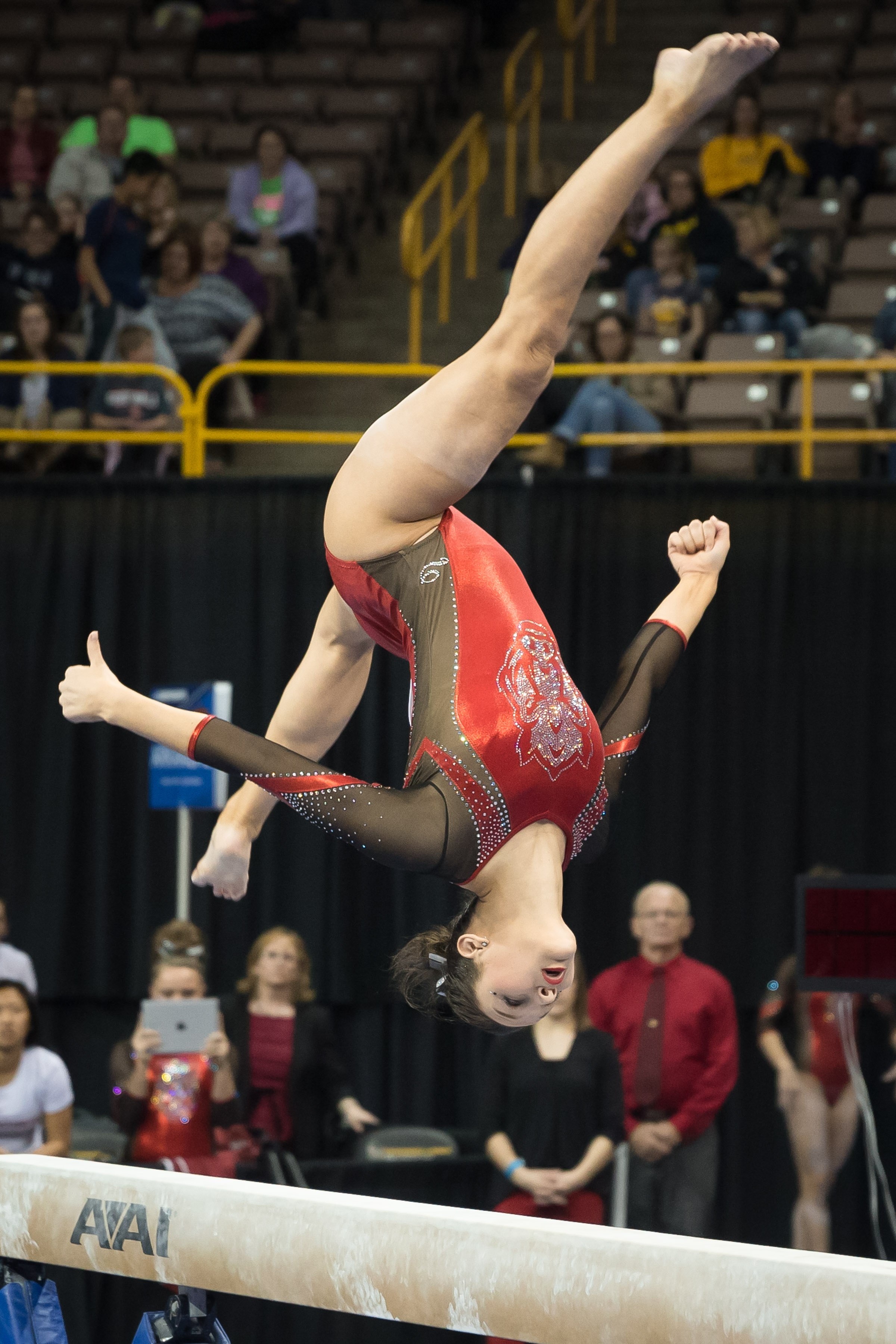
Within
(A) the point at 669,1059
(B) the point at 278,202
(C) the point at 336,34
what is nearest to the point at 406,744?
(A) the point at 669,1059

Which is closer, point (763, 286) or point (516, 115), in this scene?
point (763, 286)

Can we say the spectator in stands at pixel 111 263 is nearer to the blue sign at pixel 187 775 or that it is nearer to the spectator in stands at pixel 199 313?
the spectator in stands at pixel 199 313

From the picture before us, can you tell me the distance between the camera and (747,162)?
9562 mm

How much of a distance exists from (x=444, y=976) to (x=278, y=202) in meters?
7.28

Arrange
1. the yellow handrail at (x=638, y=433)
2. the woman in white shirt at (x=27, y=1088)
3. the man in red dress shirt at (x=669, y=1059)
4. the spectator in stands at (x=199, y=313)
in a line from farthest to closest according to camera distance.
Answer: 1. the spectator in stands at (x=199, y=313)
2. the yellow handrail at (x=638, y=433)
3. the man in red dress shirt at (x=669, y=1059)
4. the woman in white shirt at (x=27, y=1088)

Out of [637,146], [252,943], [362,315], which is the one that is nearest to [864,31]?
[362,315]

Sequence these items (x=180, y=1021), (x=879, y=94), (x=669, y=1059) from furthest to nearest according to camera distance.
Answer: (x=879, y=94), (x=669, y=1059), (x=180, y=1021)

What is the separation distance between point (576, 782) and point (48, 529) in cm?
519

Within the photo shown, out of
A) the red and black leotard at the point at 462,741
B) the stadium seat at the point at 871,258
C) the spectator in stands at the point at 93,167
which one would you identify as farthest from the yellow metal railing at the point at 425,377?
the red and black leotard at the point at 462,741

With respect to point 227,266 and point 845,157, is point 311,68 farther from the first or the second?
point 845,157

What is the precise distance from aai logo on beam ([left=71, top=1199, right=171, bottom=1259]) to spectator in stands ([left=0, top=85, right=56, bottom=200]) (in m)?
8.36

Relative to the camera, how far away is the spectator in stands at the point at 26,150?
10.2m

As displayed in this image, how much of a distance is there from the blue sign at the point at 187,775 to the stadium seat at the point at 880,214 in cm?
512

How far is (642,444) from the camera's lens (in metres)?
7.72
